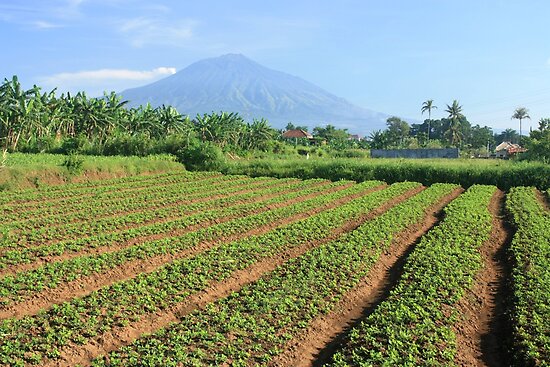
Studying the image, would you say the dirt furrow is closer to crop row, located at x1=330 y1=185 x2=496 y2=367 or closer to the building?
crop row, located at x1=330 y1=185 x2=496 y2=367

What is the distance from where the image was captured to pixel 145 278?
9758 millimetres

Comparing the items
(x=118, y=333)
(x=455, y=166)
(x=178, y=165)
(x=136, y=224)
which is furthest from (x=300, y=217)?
(x=178, y=165)

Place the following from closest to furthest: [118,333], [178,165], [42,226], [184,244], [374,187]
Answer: [118,333]
[184,244]
[42,226]
[374,187]
[178,165]

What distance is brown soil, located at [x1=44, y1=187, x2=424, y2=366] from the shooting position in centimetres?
702

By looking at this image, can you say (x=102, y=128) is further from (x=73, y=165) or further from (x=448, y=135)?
(x=448, y=135)

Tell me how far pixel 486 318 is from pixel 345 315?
266 cm

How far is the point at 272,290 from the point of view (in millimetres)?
9328

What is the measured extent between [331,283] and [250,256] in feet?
8.33

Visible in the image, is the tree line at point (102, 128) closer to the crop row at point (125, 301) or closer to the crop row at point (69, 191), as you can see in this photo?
the crop row at point (69, 191)

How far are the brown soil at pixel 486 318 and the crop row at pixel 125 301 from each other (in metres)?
4.82

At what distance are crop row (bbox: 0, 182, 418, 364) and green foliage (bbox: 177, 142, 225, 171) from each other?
2496 centimetres

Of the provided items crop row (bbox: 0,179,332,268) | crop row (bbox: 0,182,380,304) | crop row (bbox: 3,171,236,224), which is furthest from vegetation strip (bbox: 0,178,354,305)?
crop row (bbox: 3,171,236,224)

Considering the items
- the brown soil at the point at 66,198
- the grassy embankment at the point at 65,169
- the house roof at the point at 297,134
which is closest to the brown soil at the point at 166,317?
the brown soil at the point at 66,198

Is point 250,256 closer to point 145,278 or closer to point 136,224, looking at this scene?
point 145,278
